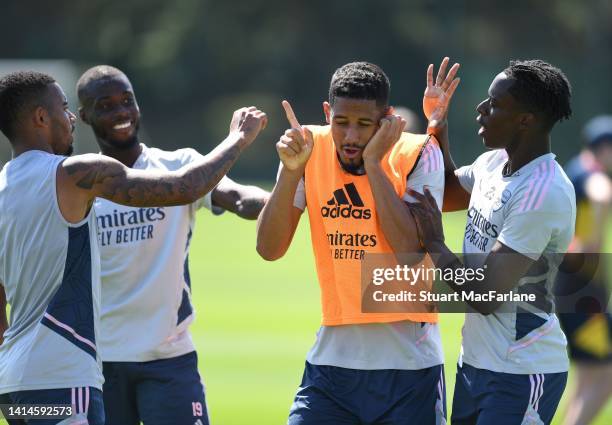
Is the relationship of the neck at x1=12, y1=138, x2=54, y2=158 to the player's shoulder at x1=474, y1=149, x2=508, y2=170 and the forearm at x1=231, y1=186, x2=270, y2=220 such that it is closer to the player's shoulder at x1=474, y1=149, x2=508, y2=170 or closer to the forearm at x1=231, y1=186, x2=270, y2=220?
the forearm at x1=231, y1=186, x2=270, y2=220

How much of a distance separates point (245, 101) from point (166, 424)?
35.8 m

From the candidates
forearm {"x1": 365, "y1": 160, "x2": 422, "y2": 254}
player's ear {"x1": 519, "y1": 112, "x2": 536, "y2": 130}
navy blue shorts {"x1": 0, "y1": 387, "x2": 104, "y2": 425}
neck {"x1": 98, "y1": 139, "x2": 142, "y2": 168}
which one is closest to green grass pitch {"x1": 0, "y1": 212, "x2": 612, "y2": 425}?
navy blue shorts {"x1": 0, "y1": 387, "x2": 104, "y2": 425}

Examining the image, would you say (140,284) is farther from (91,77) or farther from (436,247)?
(436,247)

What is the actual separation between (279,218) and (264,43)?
123 ft

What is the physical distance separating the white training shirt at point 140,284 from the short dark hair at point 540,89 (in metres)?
2.16

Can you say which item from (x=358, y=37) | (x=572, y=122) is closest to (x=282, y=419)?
(x=572, y=122)

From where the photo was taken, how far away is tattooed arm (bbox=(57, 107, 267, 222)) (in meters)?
4.91

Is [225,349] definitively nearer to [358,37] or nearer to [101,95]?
[101,95]

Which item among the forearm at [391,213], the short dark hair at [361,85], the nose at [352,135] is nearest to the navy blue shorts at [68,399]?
the forearm at [391,213]

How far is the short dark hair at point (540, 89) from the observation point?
5367mm

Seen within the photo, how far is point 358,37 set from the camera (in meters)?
40.0

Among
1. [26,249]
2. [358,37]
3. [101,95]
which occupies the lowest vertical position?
[26,249]

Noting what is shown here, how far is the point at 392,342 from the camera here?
5.27 m

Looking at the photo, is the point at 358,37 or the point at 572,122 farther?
the point at 358,37
